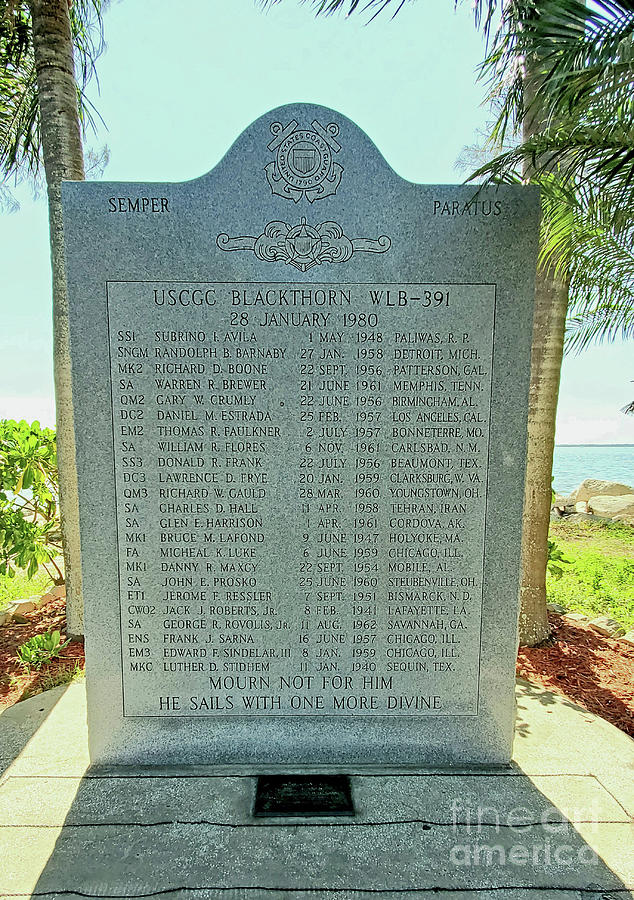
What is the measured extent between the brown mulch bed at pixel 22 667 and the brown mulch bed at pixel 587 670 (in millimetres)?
3902

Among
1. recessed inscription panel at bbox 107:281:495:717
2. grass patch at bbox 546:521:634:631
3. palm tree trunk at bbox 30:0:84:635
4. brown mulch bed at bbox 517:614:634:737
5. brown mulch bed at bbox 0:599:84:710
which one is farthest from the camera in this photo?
grass patch at bbox 546:521:634:631

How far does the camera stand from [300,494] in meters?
2.96

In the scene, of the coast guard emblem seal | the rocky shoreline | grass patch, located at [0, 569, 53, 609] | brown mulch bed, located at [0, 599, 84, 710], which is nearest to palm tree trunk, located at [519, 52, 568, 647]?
the coast guard emblem seal

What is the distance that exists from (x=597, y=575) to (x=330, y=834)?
18.9 feet

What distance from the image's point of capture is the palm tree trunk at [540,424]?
4309mm

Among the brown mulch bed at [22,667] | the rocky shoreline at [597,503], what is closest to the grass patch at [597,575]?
the rocky shoreline at [597,503]

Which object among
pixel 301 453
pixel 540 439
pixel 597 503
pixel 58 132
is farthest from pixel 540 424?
pixel 597 503

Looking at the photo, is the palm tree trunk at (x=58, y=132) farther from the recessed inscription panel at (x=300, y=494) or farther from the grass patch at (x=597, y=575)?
the grass patch at (x=597, y=575)

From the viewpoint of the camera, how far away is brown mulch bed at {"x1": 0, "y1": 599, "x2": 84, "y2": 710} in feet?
13.4

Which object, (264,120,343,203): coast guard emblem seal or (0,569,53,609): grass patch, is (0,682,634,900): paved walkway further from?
(264,120,343,203): coast guard emblem seal

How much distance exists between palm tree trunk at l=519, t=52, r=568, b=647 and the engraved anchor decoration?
7.12 ft

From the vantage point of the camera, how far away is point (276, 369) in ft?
9.46

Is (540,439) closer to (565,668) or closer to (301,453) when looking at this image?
(565,668)

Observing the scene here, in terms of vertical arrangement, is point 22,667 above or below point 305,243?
below
